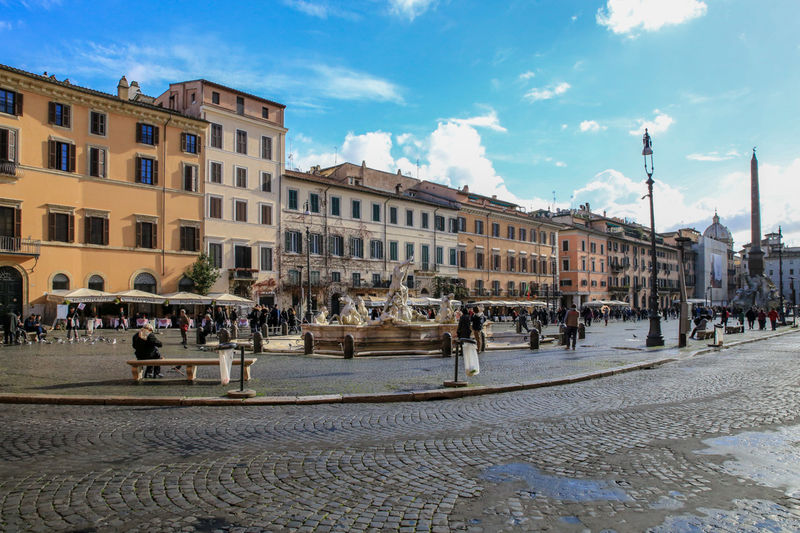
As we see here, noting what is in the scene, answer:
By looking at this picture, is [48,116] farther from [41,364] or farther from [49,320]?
[41,364]

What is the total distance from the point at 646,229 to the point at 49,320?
9654cm

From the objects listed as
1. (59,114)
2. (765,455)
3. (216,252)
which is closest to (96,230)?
(59,114)

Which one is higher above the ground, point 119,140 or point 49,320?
point 119,140

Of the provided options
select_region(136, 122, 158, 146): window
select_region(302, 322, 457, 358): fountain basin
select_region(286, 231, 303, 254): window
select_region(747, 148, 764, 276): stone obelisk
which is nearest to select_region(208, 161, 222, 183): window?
select_region(136, 122, 158, 146): window

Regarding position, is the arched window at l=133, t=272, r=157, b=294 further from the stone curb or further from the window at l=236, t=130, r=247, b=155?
the stone curb

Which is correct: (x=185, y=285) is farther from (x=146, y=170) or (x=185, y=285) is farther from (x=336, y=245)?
(x=336, y=245)

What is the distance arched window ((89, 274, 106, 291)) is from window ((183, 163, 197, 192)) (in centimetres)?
782

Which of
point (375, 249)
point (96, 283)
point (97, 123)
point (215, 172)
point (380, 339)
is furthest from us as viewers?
point (375, 249)

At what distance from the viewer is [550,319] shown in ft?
165

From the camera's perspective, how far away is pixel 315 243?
43781 millimetres

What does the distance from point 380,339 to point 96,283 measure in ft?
73.5

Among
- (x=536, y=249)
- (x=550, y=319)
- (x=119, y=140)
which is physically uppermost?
(x=119, y=140)

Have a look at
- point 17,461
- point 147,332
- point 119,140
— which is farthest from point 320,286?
point 17,461

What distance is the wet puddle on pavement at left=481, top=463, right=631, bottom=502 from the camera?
4.70 meters
